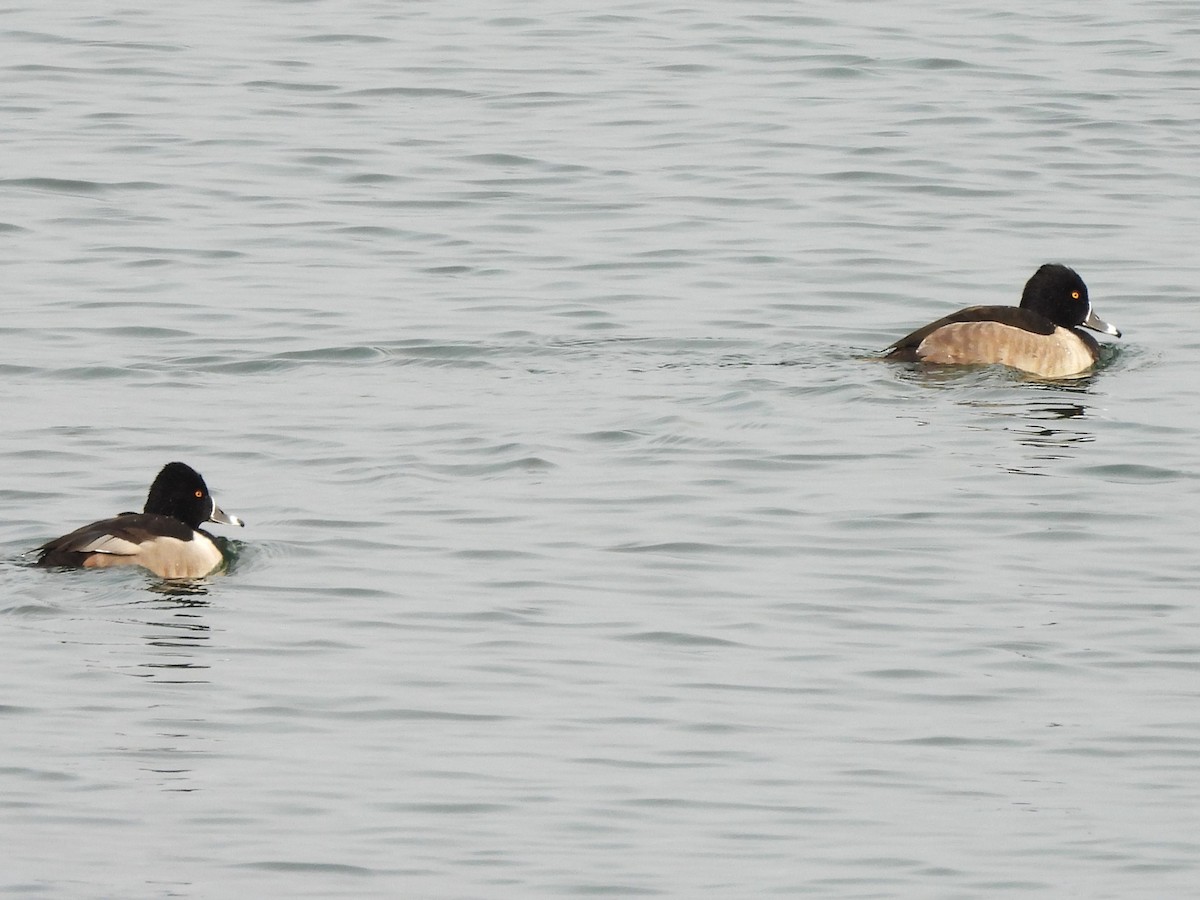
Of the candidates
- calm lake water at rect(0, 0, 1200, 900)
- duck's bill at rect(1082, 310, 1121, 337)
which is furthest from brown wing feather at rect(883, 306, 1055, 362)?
duck's bill at rect(1082, 310, 1121, 337)

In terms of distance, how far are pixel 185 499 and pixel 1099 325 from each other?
7042 millimetres

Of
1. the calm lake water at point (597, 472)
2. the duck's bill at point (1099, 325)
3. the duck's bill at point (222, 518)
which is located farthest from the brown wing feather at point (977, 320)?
the duck's bill at point (222, 518)

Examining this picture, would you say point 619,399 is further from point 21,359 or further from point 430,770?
point 430,770

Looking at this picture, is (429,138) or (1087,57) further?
(1087,57)

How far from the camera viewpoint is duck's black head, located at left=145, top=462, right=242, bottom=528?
12570mm

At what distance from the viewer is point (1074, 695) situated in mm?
10336

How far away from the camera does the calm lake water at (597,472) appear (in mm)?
9039

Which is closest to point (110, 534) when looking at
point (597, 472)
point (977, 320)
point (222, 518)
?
point (222, 518)

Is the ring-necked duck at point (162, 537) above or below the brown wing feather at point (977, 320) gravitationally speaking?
below

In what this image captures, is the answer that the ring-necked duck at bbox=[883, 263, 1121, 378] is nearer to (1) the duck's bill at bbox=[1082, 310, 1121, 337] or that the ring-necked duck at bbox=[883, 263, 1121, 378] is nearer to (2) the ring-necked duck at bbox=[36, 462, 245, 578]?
(1) the duck's bill at bbox=[1082, 310, 1121, 337]

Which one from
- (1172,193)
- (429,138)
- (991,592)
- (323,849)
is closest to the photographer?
(323,849)

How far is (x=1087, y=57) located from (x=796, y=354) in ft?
38.4

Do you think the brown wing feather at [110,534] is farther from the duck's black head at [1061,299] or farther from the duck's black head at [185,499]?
the duck's black head at [1061,299]

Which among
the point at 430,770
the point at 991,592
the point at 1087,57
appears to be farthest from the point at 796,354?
the point at 1087,57
